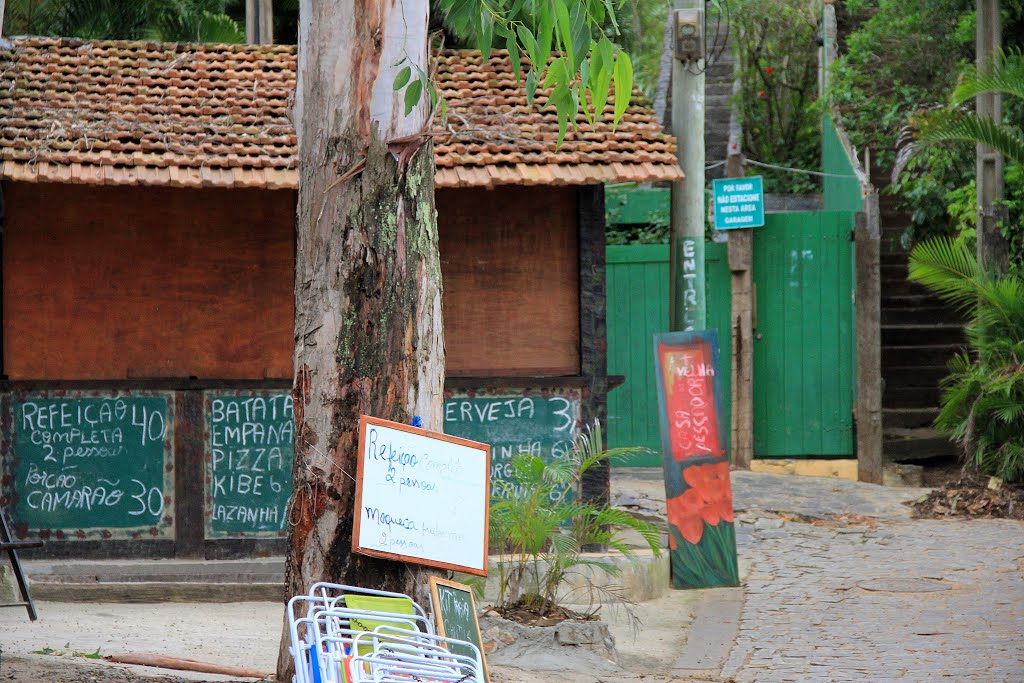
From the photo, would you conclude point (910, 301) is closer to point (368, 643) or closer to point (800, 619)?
point (800, 619)

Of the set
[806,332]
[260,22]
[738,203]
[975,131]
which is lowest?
[806,332]

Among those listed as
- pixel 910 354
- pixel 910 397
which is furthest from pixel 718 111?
pixel 910 397

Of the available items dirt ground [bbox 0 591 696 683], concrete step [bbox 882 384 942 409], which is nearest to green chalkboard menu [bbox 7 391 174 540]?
dirt ground [bbox 0 591 696 683]

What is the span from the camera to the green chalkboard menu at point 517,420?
888 centimetres

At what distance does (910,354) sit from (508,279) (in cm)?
657

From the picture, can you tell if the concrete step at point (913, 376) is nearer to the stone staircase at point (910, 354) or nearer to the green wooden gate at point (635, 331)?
the stone staircase at point (910, 354)

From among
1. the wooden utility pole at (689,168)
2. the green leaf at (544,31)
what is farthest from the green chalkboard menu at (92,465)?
the green leaf at (544,31)

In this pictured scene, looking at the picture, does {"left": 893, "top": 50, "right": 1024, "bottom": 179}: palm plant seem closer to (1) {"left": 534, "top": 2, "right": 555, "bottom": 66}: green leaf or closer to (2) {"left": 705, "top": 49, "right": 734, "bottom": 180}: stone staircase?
(2) {"left": 705, "top": 49, "right": 734, "bottom": 180}: stone staircase

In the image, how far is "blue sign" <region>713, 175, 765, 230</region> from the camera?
11.8m

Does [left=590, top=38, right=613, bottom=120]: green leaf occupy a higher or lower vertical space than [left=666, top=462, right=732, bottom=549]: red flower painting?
higher

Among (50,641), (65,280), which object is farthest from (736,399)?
(50,641)

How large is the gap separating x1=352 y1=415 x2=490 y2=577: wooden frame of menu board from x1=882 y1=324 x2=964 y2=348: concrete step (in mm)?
9654

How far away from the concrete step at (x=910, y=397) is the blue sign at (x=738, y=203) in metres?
2.92

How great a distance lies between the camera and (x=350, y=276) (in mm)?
4906
